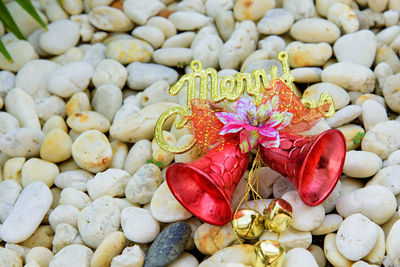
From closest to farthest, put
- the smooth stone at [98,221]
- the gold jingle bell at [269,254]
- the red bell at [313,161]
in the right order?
the gold jingle bell at [269,254], the red bell at [313,161], the smooth stone at [98,221]

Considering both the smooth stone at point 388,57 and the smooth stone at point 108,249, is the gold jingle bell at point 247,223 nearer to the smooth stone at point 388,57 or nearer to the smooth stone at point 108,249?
the smooth stone at point 108,249

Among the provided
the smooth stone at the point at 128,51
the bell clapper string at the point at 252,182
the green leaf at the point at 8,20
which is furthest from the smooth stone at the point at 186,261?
the green leaf at the point at 8,20

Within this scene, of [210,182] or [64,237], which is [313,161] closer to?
[210,182]

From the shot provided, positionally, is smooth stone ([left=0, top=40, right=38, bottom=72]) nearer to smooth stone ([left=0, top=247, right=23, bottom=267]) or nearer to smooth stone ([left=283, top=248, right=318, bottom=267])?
smooth stone ([left=0, top=247, right=23, bottom=267])

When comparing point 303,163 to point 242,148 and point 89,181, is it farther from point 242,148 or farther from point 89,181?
point 89,181

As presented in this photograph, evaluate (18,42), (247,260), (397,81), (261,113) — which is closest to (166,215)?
(247,260)

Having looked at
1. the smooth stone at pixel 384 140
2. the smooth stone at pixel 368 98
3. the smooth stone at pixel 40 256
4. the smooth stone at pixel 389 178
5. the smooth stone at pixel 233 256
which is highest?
the smooth stone at pixel 368 98
